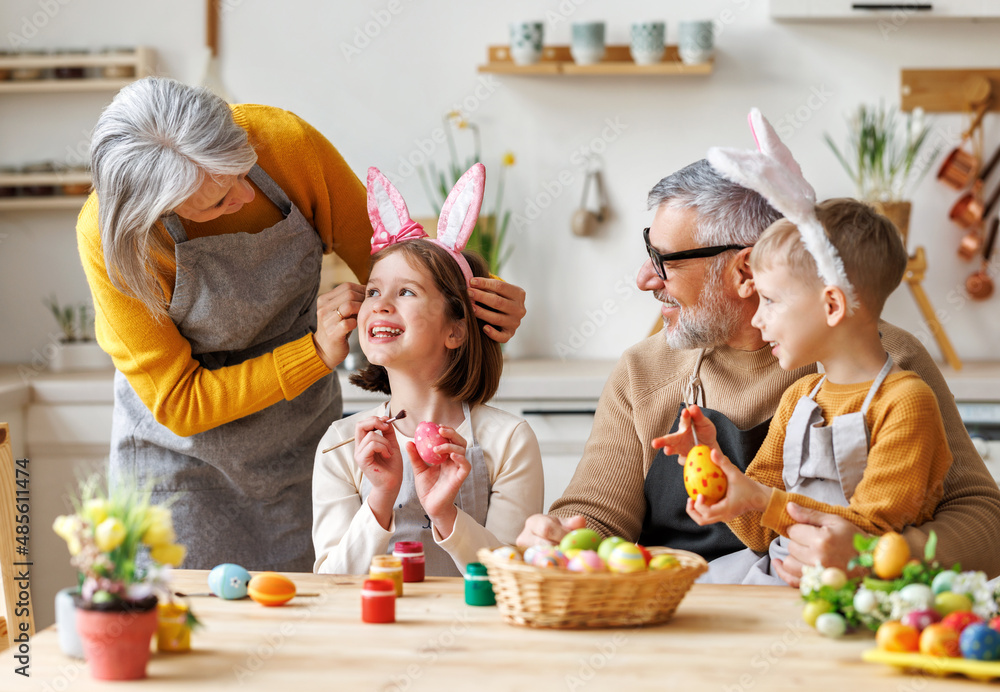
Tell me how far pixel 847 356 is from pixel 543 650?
601mm

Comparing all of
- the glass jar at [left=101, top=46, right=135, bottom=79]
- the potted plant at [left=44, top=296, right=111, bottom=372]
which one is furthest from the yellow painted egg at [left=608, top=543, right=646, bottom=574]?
the glass jar at [left=101, top=46, right=135, bottom=79]

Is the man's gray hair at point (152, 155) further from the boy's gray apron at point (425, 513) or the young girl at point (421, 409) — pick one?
the boy's gray apron at point (425, 513)

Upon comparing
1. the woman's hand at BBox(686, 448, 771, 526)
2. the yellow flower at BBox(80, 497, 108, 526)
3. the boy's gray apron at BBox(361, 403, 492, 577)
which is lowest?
the boy's gray apron at BBox(361, 403, 492, 577)

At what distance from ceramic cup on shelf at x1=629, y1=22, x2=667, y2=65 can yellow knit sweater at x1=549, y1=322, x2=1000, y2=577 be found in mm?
1659

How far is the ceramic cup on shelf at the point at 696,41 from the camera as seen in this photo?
308 cm

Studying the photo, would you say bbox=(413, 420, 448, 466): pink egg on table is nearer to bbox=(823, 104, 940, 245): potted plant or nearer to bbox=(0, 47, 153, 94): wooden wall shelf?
bbox=(823, 104, 940, 245): potted plant

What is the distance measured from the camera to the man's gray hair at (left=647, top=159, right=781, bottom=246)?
153 centimetres

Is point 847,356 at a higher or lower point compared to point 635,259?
higher

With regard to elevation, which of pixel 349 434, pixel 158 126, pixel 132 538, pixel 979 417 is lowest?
pixel 979 417

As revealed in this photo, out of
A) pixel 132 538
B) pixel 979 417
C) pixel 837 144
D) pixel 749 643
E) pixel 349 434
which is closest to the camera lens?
pixel 132 538

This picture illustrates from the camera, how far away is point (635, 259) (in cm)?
336

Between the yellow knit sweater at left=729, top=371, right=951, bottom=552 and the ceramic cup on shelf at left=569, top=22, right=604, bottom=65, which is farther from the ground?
the ceramic cup on shelf at left=569, top=22, right=604, bottom=65

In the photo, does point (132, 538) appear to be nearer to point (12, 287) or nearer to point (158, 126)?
point (158, 126)

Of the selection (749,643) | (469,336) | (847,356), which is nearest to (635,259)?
(469,336)
